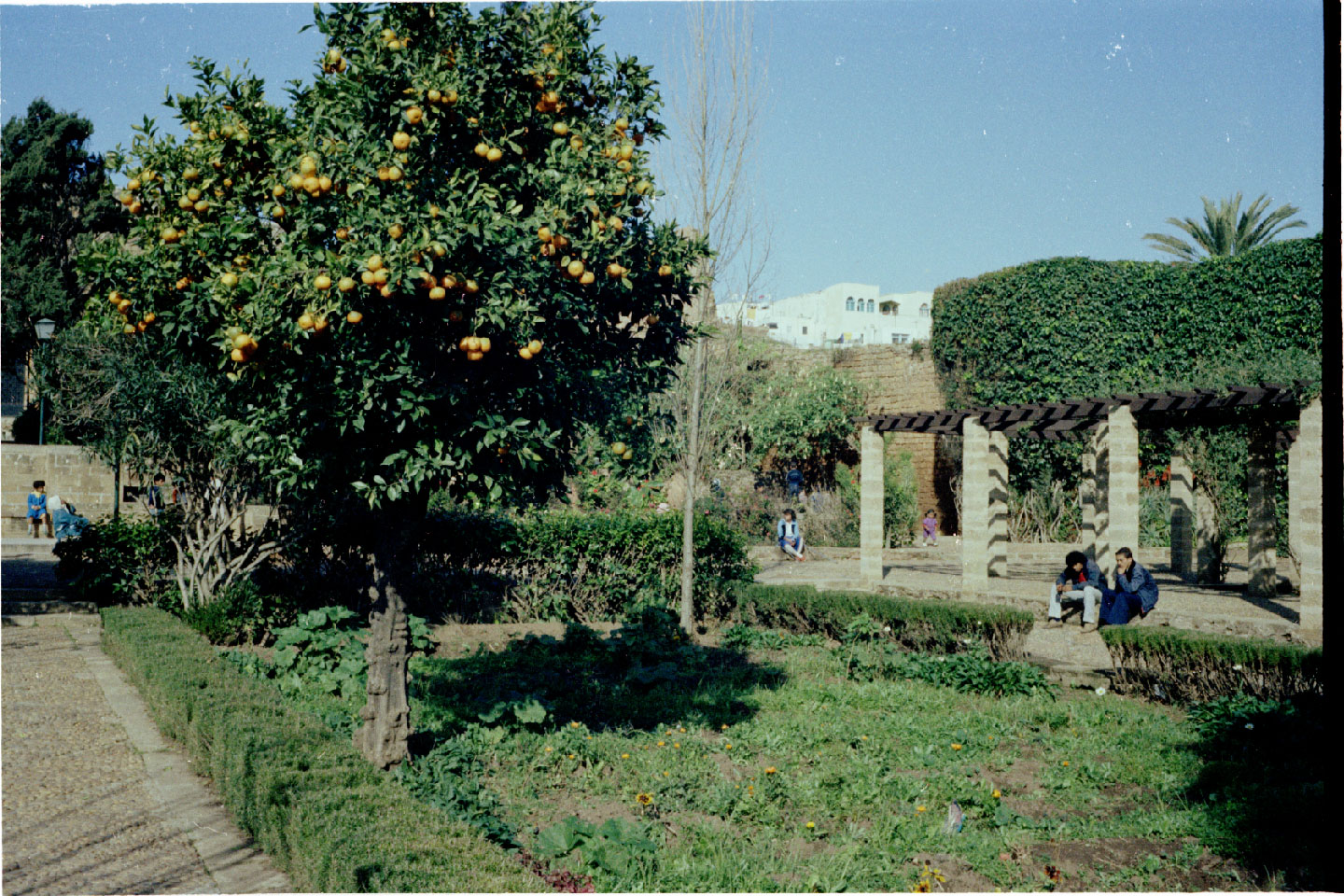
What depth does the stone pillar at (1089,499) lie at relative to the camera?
1557cm

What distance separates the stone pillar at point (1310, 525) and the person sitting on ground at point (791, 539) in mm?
9540

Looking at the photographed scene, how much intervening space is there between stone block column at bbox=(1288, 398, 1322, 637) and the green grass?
224cm

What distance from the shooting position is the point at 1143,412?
1161 centimetres

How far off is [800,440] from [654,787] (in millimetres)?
17243

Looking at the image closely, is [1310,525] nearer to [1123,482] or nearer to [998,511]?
[1123,482]

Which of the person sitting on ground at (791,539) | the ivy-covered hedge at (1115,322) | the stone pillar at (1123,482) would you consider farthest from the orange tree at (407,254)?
the ivy-covered hedge at (1115,322)

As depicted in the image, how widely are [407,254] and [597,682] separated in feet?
17.2

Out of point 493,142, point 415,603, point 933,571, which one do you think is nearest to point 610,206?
point 493,142

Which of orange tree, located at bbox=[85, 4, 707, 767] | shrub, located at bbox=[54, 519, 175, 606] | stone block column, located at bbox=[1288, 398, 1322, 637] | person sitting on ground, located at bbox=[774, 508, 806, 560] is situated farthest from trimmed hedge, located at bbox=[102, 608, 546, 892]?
person sitting on ground, located at bbox=[774, 508, 806, 560]

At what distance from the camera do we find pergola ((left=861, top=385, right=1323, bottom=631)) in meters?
10.2

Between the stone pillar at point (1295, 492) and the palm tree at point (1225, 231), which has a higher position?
the palm tree at point (1225, 231)

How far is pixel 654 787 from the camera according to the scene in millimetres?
5746

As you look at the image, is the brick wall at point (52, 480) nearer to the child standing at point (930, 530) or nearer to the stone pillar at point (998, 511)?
the child standing at point (930, 530)

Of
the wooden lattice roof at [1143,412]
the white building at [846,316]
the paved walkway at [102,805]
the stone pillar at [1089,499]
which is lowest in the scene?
the paved walkway at [102,805]
